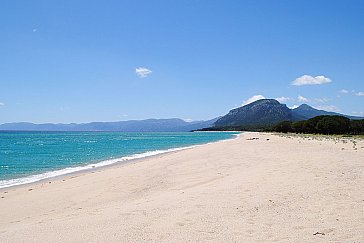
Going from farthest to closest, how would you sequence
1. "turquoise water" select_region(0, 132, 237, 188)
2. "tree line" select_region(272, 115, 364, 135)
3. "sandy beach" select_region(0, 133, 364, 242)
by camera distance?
1. "tree line" select_region(272, 115, 364, 135)
2. "turquoise water" select_region(0, 132, 237, 188)
3. "sandy beach" select_region(0, 133, 364, 242)

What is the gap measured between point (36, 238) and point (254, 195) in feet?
19.0

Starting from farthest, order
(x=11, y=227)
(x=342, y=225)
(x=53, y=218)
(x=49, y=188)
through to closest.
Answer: (x=49, y=188)
(x=53, y=218)
(x=11, y=227)
(x=342, y=225)

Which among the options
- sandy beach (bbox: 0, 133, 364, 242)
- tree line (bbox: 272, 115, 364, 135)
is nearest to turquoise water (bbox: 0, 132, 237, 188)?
sandy beach (bbox: 0, 133, 364, 242)

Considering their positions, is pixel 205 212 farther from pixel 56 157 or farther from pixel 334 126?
pixel 334 126

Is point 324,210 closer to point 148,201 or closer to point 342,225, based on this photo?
point 342,225

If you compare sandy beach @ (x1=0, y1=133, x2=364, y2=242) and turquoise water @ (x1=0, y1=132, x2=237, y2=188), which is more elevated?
sandy beach @ (x1=0, y1=133, x2=364, y2=242)

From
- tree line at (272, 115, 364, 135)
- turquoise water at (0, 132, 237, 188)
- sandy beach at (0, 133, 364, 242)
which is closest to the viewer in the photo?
sandy beach at (0, 133, 364, 242)

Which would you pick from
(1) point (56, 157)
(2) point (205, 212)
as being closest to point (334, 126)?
(1) point (56, 157)

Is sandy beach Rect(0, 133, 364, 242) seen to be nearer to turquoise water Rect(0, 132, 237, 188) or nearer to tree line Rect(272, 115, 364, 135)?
turquoise water Rect(0, 132, 237, 188)

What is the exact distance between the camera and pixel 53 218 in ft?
27.7

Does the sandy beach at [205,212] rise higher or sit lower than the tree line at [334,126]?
lower

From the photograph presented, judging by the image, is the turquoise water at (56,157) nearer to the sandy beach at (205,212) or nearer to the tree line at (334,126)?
the sandy beach at (205,212)

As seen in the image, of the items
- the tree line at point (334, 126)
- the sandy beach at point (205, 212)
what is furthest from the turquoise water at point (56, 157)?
the tree line at point (334, 126)

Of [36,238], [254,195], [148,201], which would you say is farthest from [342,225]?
[36,238]
